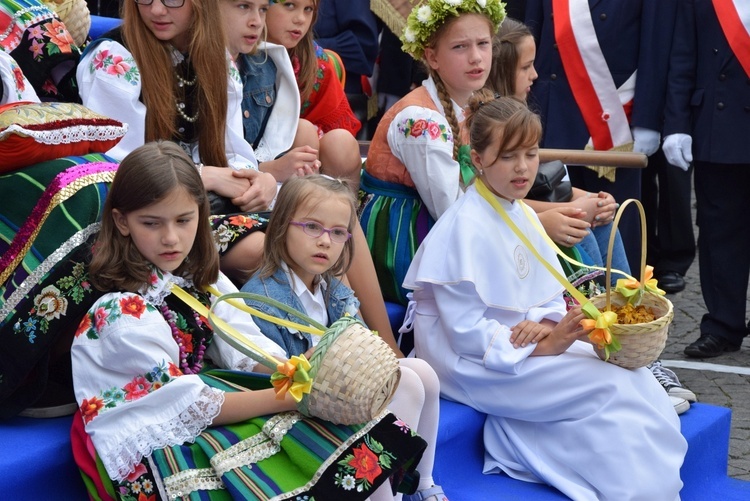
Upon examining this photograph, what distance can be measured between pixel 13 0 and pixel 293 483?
202cm

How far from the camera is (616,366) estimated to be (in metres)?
3.67

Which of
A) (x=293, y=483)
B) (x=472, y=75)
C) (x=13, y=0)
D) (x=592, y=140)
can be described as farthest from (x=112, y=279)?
(x=592, y=140)

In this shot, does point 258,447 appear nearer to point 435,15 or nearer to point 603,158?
point 435,15

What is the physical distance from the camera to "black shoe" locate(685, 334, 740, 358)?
18.8ft

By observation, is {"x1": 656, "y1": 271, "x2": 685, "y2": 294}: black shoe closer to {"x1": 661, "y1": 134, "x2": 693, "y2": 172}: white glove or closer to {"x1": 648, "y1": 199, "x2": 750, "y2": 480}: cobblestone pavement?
{"x1": 648, "y1": 199, "x2": 750, "y2": 480}: cobblestone pavement

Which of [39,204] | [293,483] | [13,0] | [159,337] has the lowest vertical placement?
[293,483]

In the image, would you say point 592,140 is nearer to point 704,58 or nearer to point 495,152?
point 704,58

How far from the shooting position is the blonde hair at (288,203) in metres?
3.47

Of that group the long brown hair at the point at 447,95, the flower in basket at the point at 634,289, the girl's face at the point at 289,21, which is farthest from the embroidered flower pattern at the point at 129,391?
the girl's face at the point at 289,21

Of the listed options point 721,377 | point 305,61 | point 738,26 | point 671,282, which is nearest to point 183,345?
point 305,61

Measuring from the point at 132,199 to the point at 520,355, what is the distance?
1427 millimetres

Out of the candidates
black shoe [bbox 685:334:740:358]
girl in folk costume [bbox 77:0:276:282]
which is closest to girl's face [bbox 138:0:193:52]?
girl in folk costume [bbox 77:0:276:282]

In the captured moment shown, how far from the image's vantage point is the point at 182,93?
12.9 ft

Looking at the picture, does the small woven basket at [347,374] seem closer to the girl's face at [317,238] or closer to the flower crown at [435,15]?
the girl's face at [317,238]
